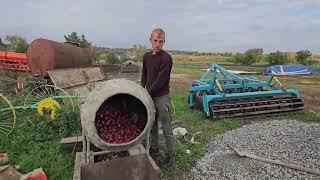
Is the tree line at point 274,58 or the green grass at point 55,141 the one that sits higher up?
the tree line at point 274,58

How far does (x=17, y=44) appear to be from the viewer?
2398 centimetres

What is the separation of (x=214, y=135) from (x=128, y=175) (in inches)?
144

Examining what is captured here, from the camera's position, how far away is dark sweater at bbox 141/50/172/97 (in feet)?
17.4

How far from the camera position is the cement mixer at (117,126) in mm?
4164

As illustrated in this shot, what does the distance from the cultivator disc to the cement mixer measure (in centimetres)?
468

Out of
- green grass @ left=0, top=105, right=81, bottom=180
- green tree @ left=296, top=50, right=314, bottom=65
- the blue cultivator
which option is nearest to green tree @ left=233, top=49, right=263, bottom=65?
green tree @ left=296, top=50, right=314, bottom=65

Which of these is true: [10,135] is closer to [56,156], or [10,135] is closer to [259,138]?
[56,156]

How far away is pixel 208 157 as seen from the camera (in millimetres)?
6406

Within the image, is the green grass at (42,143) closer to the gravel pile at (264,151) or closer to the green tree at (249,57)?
the gravel pile at (264,151)

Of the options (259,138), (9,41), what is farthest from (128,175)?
(9,41)

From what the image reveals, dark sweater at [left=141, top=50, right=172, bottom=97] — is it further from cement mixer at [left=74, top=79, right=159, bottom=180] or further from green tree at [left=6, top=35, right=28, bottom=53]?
green tree at [left=6, top=35, right=28, bottom=53]

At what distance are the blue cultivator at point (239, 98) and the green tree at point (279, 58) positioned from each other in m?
22.7

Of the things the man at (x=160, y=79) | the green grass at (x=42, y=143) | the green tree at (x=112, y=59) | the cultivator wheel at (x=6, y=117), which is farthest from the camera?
the green tree at (x=112, y=59)

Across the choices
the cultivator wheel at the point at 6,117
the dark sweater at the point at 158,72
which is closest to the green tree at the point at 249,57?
the cultivator wheel at the point at 6,117
